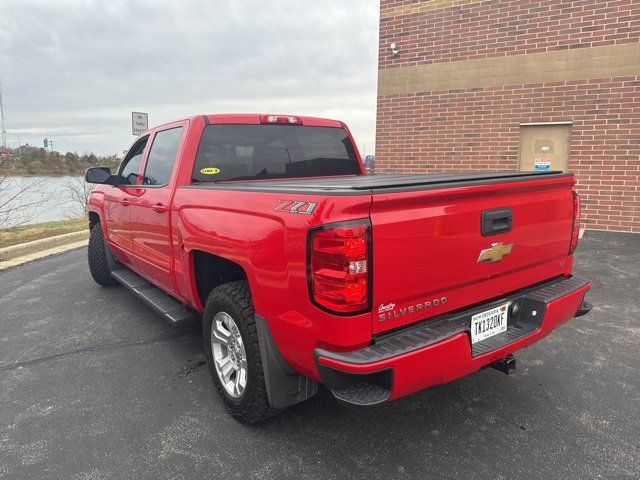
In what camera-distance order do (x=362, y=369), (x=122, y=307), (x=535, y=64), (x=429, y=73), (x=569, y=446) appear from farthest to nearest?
(x=429, y=73) → (x=535, y=64) → (x=122, y=307) → (x=569, y=446) → (x=362, y=369)

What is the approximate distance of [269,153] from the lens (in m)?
3.76

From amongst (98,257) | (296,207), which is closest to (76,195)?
(98,257)

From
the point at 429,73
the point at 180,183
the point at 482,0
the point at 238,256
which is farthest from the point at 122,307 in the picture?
the point at 482,0

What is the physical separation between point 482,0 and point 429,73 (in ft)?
5.65

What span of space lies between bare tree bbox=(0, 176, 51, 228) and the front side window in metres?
8.17

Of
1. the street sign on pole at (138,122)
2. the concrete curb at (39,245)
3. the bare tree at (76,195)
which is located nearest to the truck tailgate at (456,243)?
the concrete curb at (39,245)

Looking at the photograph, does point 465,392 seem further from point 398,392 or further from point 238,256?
point 238,256

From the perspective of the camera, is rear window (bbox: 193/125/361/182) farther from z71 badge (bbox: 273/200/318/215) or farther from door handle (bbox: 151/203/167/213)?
z71 badge (bbox: 273/200/318/215)

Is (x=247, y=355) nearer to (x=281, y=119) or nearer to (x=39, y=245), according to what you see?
(x=281, y=119)

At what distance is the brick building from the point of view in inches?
329

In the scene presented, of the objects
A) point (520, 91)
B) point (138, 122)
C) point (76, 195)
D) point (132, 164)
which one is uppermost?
point (520, 91)

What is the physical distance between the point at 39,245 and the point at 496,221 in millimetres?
8889

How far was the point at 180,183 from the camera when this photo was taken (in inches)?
131

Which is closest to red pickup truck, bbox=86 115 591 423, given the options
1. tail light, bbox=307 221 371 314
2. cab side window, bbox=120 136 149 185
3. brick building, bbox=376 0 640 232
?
tail light, bbox=307 221 371 314
